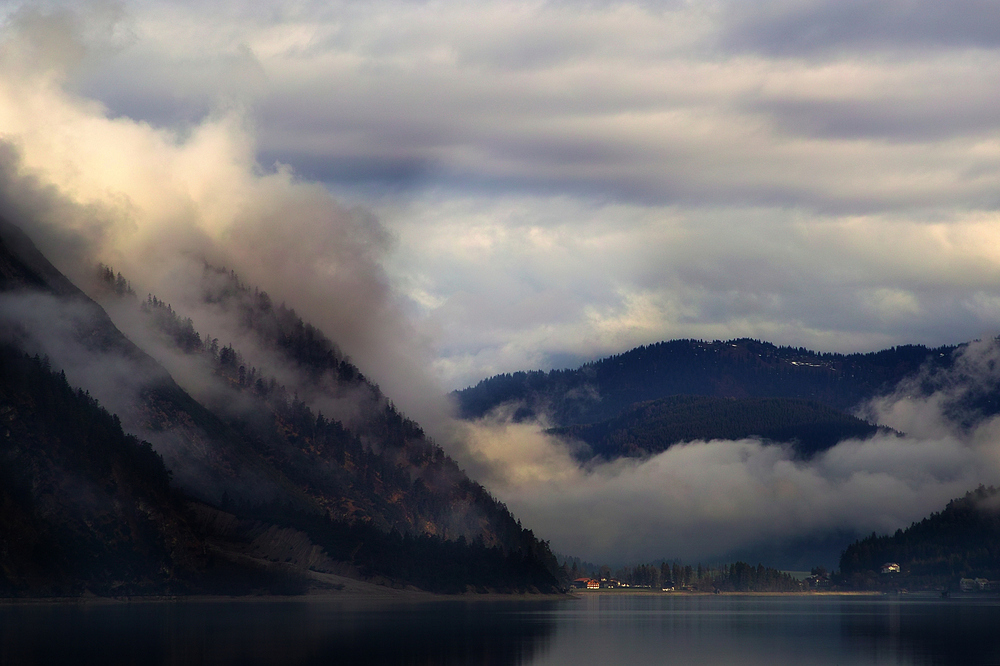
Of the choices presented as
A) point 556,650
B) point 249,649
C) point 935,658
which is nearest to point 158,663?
point 249,649

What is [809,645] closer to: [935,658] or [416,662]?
[935,658]

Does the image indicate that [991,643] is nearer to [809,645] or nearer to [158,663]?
[809,645]

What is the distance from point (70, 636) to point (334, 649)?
125 feet

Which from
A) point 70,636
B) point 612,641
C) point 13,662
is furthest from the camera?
point 612,641

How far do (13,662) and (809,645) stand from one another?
117 metres

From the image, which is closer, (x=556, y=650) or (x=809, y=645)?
(x=556, y=650)

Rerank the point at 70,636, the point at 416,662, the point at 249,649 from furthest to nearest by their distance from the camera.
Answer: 1. the point at 70,636
2. the point at 249,649
3. the point at 416,662

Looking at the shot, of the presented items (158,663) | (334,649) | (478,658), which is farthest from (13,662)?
(478,658)

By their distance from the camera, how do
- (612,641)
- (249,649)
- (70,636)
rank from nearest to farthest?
(249,649), (70,636), (612,641)

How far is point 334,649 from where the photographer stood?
157625 mm

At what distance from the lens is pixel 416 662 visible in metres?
143

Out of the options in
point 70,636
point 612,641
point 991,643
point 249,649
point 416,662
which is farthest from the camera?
point 612,641

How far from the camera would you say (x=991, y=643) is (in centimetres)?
18200

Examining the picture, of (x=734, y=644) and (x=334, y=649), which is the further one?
(x=734, y=644)
